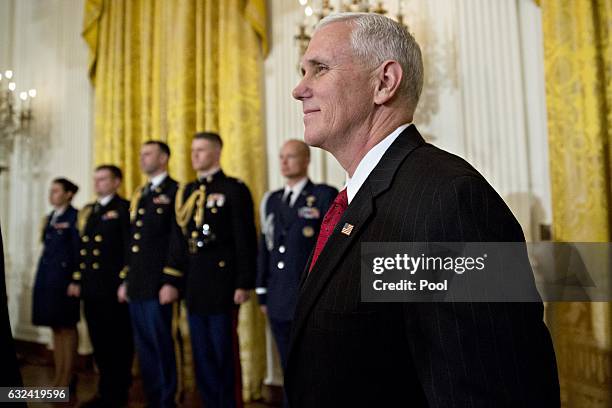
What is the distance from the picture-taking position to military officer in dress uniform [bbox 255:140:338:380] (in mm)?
2969

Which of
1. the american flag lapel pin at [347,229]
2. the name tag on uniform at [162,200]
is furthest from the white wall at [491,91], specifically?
the american flag lapel pin at [347,229]

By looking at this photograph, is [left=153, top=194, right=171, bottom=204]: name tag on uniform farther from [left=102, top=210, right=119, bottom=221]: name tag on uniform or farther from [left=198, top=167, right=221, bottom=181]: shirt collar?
[left=102, top=210, right=119, bottom=221]: name tag on uniform

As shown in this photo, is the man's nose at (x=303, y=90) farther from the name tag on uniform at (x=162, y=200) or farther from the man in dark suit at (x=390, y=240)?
the name tag on uniform at (x=162, y=200)

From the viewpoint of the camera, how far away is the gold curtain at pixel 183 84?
3.99 m

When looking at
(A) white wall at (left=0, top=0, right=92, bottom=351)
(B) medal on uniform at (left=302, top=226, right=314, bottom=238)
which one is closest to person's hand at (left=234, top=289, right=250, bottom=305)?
(B) medal on uniform at (left=302, top=226, right=314, bottom=238)

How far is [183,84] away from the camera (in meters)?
4.36

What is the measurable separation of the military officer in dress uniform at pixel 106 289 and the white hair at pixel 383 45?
118 inches

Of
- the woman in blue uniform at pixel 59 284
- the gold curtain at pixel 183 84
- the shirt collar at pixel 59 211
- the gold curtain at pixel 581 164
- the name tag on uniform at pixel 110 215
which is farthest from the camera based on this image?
the shirt collar at pixel 59 211

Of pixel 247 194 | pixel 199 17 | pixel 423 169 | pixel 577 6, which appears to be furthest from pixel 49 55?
pixel 423 169

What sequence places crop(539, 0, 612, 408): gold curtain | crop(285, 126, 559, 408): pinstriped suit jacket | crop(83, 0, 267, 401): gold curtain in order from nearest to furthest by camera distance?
crop(285, 126, 559, 408): pinstriped suit jacket → crop(539, 0, 612, 408): gold curtain → crop(83, 0, 267, 401): gold curtain

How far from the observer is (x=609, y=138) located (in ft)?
7.94

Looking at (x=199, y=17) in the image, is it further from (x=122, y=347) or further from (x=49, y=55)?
(x=122, y=347)

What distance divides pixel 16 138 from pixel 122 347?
1.66m

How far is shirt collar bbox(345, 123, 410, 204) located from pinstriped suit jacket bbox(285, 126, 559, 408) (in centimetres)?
3
